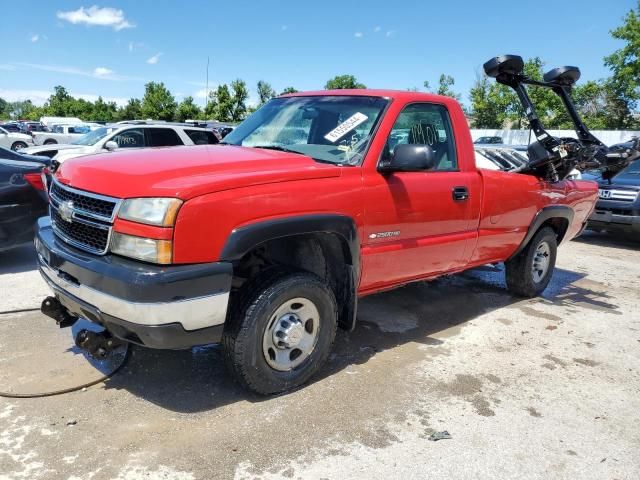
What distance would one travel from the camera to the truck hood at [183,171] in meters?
2.87

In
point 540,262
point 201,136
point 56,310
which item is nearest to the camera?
point 56,310

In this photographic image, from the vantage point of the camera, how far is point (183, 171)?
303 centimetres

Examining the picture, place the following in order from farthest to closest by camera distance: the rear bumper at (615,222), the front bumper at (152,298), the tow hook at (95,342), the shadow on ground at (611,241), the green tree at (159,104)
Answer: the green tree at (159,104) < the shadow on ground at (611,241) < the rear bumper at (615,222) < the tow hook at (95,342) < the front bumper at (152,298)

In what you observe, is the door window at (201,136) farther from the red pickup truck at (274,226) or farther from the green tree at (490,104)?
the green tree at (490,104)

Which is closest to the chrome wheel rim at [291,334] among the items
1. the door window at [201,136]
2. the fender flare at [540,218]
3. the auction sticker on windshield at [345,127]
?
the auction sticker on windshield at [345,127]

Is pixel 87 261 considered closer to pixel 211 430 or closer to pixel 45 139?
pixel 211 430

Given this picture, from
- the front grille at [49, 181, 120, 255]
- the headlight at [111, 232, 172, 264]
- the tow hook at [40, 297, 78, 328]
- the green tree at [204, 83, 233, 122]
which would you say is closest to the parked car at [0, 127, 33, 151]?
the green tree at [204, 83, 233, 122]

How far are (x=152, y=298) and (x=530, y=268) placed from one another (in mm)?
4267

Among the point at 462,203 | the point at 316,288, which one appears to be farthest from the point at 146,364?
the point at 462,203

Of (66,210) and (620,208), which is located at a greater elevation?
(66,210)

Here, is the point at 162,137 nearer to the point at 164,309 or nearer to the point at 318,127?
the point at 318,127

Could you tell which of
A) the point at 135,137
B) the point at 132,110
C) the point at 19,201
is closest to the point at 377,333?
the point at 19,201

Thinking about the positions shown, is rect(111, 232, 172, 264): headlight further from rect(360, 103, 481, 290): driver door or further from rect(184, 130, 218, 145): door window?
rect(184, 130, 218, 145): door window

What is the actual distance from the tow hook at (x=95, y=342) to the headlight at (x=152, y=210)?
2.61 ft
